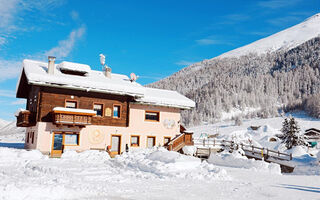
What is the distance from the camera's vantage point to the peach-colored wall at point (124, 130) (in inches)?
857

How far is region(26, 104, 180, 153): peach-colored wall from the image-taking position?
2177 cm

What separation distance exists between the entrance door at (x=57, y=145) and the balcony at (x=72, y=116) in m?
1.48

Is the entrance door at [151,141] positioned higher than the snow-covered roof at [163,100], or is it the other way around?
the snow-covered roof at [163,100]

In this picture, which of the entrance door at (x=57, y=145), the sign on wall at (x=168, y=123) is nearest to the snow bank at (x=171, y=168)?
the entrance door at (x=57, y=145)

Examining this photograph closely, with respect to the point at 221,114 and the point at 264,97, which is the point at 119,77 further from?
the point at 264,97

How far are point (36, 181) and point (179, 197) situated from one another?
18.0ft

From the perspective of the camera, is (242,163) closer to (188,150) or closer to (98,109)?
(188,150)

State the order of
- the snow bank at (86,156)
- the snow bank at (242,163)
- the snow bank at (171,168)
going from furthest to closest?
the snow bank at (242,163) < the snow bank at (86,156) < the snow bank at (171,168)

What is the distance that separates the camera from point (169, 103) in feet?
91.8

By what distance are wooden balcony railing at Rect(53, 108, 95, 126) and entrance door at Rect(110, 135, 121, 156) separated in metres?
3.54

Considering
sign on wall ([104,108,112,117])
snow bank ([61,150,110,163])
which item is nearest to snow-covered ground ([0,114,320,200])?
snow bank ([61,150,110,163])

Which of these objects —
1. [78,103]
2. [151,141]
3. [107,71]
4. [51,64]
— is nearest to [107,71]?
[107,71]

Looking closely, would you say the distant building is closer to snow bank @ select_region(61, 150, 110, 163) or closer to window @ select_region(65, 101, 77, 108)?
window @ select_region(65, 101, 77, 108)

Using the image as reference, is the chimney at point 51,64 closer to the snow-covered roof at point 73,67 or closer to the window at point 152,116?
the snow-covered roof at point 73,67
